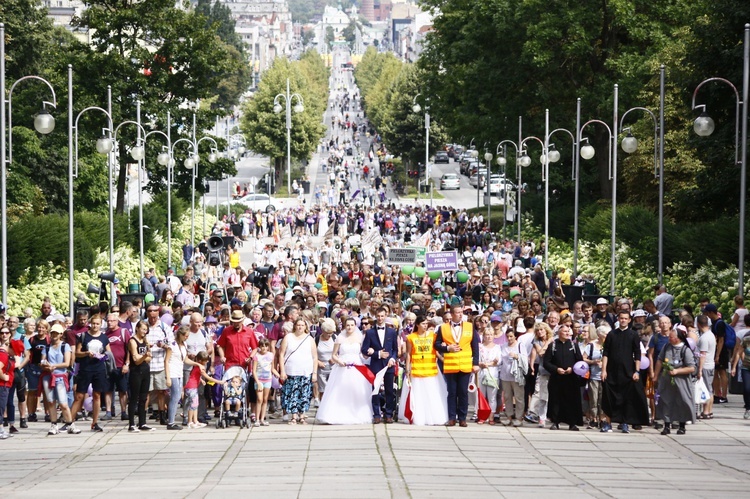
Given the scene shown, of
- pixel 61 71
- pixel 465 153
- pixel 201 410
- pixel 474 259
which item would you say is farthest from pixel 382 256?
pixel 465 153

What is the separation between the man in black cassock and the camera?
2041 cm

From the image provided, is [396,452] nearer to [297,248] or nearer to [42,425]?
[42,425]

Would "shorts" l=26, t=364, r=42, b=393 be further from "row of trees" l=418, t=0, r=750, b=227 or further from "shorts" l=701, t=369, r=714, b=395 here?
"row of trees" l=418, t=0, r=750, b=227

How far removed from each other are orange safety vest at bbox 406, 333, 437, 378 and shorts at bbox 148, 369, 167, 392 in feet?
11.4

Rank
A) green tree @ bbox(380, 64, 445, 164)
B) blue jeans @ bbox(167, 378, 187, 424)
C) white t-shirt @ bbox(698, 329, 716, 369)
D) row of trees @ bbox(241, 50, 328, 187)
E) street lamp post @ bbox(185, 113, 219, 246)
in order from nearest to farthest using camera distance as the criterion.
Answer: blue jeans @ bbox(167, 378, 187, 424), white t-shirt @ bbox(698, 329, 716, 369), street lamp post @ bbox(185, 113, 219, 246), row of trees @ bbox(241, 50, 328, 187), green tree @ bbox(380, 64, 445, 164)

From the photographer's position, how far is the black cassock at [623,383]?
2042 centimetres

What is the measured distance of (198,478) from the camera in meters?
16.5

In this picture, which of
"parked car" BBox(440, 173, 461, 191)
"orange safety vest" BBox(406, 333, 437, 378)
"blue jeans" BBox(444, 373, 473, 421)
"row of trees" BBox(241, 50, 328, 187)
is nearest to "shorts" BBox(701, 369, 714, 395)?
"blue jeans" BBox(444, 373, 473, 421)

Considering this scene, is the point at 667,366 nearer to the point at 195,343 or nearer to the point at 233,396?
the point at 233,396

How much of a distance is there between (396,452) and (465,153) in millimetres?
130358

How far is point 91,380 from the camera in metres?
21.2

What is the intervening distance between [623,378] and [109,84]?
1652 inches

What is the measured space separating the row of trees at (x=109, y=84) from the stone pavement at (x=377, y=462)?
38898 millimetres

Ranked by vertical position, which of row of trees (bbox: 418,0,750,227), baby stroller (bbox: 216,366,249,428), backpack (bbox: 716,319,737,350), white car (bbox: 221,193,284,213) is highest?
row of trees (bbox: 418,0,750,227)
